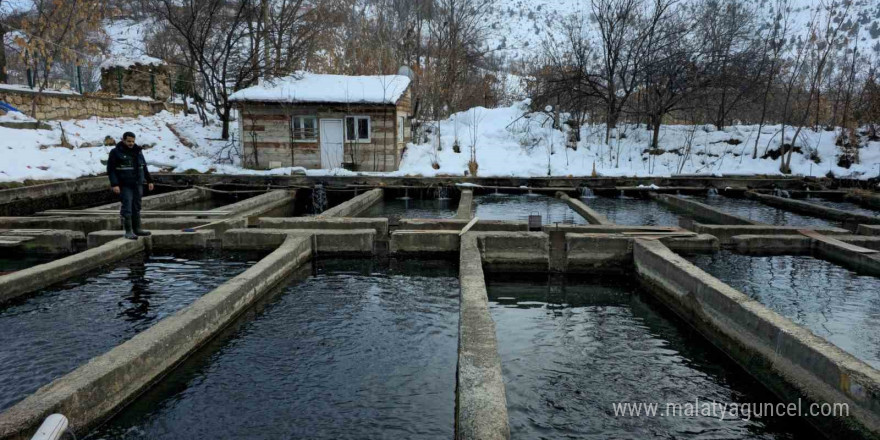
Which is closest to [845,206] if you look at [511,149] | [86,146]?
[511,149]

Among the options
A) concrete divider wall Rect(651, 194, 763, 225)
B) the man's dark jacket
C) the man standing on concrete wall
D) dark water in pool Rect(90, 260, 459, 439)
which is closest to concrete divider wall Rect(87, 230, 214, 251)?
the man standing on concrete wall

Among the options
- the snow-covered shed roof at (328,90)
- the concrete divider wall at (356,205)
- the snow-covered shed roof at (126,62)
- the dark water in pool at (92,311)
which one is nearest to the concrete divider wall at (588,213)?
the concrete divider wall at (356,205)

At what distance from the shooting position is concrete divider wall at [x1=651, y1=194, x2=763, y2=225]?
457 inches

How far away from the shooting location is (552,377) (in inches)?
206

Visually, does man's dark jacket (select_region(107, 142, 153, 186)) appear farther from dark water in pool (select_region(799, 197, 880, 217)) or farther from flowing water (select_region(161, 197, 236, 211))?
dark water in pool (select_region(799, 197, 880, 217))

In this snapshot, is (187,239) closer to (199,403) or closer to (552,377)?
(199,403)

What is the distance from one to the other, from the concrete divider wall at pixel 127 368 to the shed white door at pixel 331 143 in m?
14.0

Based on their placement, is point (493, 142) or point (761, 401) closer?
point (761, 401)

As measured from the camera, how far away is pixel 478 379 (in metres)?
4.11

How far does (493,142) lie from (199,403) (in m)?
21.0

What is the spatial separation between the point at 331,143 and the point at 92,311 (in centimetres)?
1452

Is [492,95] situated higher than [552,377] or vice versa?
[492,95]

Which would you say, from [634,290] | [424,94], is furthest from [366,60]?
[634,290]

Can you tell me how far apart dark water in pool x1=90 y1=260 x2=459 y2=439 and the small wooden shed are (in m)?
13.5
